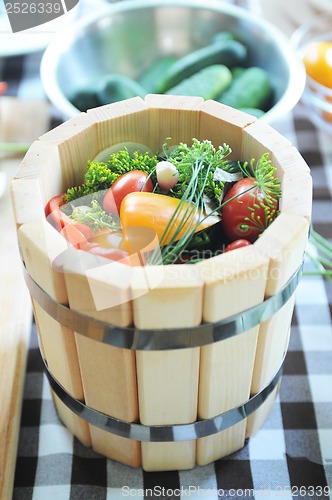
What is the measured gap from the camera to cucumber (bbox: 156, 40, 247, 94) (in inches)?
51.7

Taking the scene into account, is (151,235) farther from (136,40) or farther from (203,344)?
(136,40)

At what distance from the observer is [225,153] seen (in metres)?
0.87

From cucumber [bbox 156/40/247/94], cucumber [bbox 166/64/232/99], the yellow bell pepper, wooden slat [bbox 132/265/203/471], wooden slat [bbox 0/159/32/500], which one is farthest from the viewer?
cucumber [bbox 156/40/247/94]

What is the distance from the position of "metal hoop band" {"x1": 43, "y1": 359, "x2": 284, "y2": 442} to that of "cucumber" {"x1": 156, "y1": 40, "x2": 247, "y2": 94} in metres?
0.70

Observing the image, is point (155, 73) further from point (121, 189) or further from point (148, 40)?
point (121, 189)

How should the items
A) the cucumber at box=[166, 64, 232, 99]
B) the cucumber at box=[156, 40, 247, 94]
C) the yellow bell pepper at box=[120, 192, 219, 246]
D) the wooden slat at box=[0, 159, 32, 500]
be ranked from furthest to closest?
1. the cucumber at box=[156, 40, 247, 94]
2. the cucumber at box=[166, 64, 232, 99]
3. the wooden slat at box=[0, 159, 32, 500]
4. the yellow bell pepper at box=[120, 192, 219, 246]

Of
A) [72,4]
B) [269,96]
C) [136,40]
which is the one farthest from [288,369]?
[136,40]

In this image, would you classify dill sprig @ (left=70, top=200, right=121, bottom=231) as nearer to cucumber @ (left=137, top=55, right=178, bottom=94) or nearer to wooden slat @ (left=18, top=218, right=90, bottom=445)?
wooden slat @ (left=18, top=218, right=90, bottom=445)

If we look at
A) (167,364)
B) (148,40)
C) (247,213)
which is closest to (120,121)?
(247,213)

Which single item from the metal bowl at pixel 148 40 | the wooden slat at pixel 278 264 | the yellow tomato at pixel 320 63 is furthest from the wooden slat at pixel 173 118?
the yellow tomato at pixel 320 63

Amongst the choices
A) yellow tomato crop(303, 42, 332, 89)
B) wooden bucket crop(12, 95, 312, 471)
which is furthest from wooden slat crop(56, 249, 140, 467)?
yellow tomato crop(303, 42, 332, 89)

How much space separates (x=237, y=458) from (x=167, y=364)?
275mm

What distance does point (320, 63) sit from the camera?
1.33m

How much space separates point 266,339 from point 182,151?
10.3 inches
